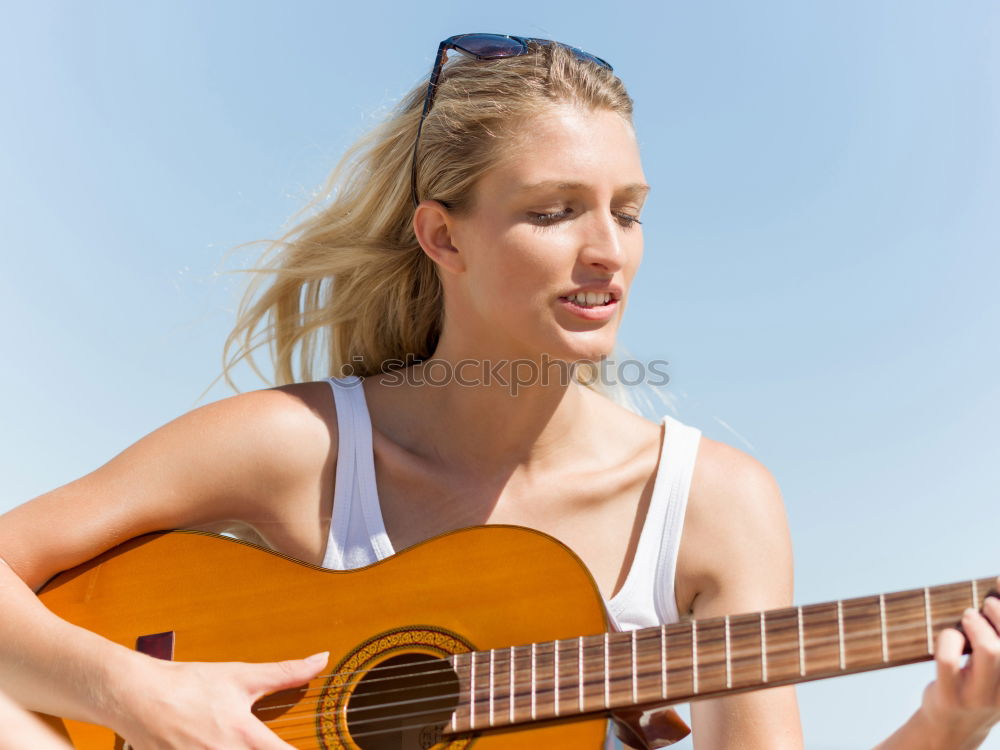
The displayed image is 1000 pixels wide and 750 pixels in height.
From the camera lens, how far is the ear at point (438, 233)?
2801 millimetres

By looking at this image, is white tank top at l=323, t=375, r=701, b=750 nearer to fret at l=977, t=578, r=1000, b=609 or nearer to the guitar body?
the guitar body

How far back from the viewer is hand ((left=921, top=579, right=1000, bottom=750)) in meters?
1.73

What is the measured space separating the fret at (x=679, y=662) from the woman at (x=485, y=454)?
526 mm

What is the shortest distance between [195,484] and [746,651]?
142 cm

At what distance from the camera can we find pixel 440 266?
116 inches

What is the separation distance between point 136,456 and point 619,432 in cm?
127

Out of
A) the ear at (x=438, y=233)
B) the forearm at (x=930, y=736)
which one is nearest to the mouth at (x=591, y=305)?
the ear at (x=438, y=233)

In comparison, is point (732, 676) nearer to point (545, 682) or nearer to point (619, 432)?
point (545, 682)

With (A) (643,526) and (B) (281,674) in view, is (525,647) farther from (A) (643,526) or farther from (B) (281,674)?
(A) (643,526)

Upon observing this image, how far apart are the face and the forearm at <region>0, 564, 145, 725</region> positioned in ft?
3.90

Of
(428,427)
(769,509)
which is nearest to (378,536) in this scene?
(428,427)

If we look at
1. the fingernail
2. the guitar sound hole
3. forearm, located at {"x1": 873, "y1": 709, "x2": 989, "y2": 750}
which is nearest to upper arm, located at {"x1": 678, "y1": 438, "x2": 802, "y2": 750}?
forearm, located at {"x1": 873, "y1": 709, "x2": 989, "y2": 750}

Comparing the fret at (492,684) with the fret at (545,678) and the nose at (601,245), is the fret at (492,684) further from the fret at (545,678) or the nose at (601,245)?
the nose at (601,245)

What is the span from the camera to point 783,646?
188 centimetres
